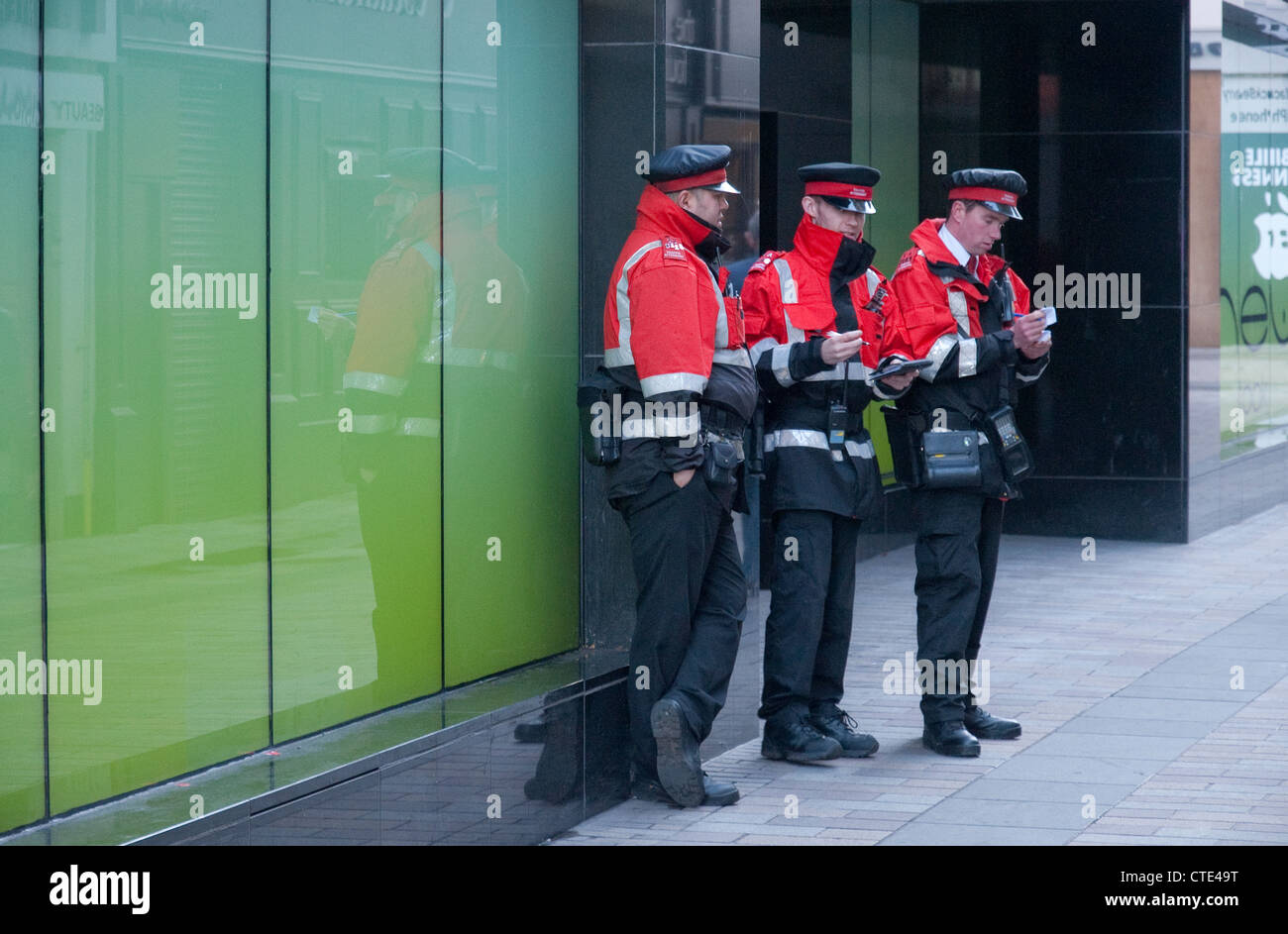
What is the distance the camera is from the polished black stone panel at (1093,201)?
1258 centimetres

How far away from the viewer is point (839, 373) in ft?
22.0

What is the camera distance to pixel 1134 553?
40.6ft

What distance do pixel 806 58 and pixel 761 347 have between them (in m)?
4.94

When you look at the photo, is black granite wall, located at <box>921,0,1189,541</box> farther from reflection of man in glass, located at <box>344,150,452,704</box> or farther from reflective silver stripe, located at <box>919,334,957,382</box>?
reflection of man in glass, located at <box>344,150,452,704</box>

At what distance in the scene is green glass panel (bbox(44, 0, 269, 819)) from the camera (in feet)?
15.3

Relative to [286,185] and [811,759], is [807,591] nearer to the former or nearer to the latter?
[811,759]

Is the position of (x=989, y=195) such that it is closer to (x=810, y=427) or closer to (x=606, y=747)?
(x=810, y=427)

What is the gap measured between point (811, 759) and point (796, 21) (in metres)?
5.73

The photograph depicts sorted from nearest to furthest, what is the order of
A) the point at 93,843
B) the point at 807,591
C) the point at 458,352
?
the point at 93,843 < the point at 458,352 < the point at 807,591

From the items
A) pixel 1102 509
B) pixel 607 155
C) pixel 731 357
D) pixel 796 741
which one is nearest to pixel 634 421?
pixel 731 357

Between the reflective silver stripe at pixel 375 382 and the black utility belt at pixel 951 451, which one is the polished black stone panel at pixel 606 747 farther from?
the black utility belt at pixel 951 451

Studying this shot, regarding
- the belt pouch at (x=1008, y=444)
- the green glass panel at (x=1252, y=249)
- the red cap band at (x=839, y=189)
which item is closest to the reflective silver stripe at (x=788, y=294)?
the red cap band at (x=839, y=189)

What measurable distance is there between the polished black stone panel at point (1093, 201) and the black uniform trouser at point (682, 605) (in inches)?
263
